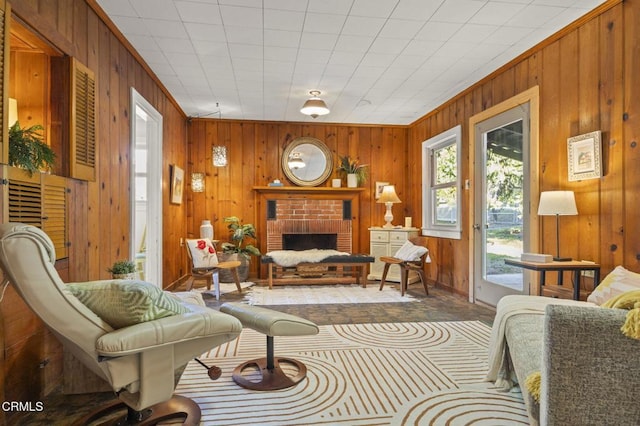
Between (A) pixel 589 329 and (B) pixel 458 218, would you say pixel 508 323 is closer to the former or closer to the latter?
(A) pixel 589 329

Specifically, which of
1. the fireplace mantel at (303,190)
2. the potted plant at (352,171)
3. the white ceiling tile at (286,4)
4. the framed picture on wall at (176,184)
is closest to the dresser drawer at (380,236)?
the fireplace mantel at (303,190)

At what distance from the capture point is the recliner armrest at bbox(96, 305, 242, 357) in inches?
58.4

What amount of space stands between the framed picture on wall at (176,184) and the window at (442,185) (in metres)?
3.91

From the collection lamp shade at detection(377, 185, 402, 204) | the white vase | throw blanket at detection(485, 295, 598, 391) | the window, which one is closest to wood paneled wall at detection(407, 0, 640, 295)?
throw blanket at detection(485, 295, 598, 391)

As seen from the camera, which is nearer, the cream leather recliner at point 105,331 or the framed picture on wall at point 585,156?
the cream leather recliner at point 105,331

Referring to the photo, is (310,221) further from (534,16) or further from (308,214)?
(534,16)

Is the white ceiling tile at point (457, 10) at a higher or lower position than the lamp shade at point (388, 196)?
higher

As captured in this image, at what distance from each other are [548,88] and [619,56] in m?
0.71

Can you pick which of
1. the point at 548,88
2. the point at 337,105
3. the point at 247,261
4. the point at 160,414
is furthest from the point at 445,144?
the point at 160,414

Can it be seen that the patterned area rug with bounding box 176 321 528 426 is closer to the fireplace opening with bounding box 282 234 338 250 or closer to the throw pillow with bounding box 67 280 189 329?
the throw pillow with bounding box 67 280 189 329

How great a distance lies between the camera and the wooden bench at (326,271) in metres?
5.59

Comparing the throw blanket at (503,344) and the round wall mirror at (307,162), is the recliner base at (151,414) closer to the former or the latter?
the throw blanket at (503,344)

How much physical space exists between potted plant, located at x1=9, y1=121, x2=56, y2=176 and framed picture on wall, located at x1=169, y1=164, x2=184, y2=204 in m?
3.06

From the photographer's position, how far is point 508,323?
88.4 inches
